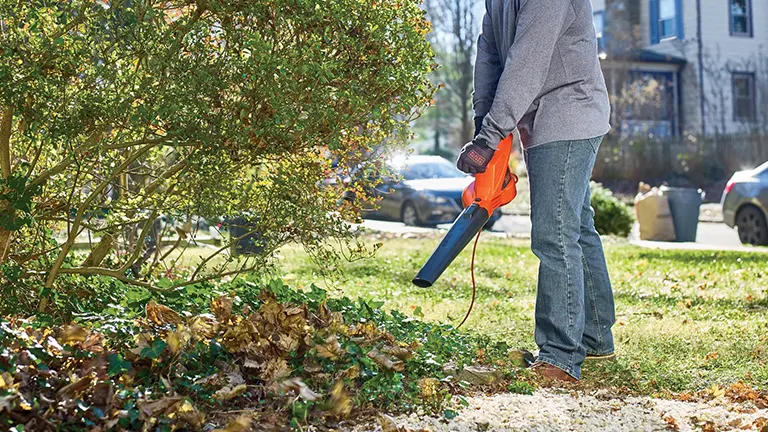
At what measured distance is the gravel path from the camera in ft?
10.6

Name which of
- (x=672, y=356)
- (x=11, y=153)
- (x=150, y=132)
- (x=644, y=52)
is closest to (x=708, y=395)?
(x=672, y=356)

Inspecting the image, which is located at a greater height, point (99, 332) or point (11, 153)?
point (11, 153)

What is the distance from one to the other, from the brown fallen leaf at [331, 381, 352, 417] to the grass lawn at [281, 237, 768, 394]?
4.79 feet

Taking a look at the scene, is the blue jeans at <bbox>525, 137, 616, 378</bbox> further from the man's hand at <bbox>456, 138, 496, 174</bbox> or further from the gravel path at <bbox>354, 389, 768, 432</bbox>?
the gravel path at <bbox>354, 389, 768, 432</bbox>

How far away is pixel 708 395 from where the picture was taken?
13.0 ft

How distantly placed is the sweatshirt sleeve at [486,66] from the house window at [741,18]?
26560 millimetres

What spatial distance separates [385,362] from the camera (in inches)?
139

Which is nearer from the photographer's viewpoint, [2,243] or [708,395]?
[708,395]

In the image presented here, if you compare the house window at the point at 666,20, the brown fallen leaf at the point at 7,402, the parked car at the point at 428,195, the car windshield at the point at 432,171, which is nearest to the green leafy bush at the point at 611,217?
the parked car at the point at 428,195

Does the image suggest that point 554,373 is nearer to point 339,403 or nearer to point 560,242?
point 560,242

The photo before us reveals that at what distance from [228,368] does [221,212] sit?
4.20ft

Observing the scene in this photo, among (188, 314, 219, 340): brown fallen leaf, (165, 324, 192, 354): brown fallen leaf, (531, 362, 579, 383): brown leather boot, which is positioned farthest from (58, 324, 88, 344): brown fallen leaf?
(531, 362, 579, 383): brown leather boot

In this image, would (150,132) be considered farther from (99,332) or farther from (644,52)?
(644,52)

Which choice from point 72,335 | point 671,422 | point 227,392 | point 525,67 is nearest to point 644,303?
point 525,67
